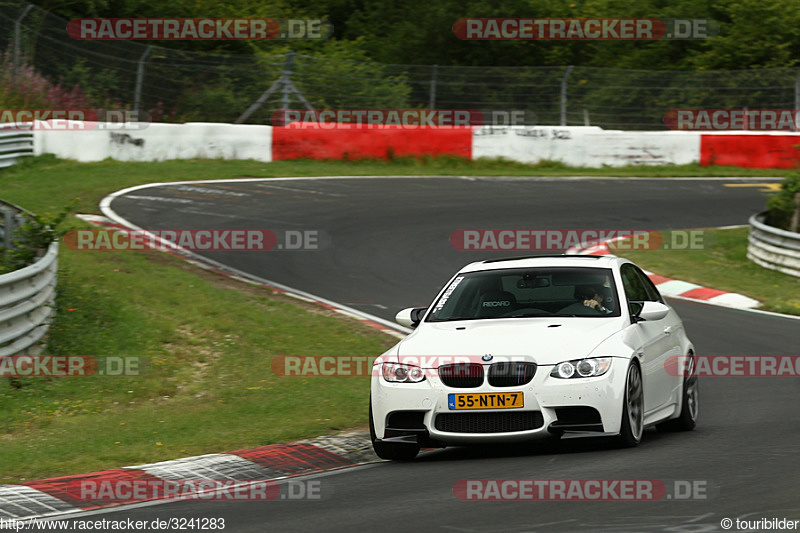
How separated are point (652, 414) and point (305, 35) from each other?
111ft

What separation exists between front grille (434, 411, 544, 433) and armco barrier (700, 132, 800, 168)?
72.1 ft

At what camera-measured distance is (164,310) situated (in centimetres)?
1356

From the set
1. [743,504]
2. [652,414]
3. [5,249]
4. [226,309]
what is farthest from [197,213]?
[743,504]

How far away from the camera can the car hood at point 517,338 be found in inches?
309

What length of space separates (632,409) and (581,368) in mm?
545

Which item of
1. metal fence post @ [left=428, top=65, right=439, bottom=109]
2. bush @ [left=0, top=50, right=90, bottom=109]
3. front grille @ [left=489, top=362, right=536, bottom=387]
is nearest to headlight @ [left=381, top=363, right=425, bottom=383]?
front grille @ [left=489, top=362, right=536, bottom=387]

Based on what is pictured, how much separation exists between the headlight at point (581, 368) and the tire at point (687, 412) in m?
1.54

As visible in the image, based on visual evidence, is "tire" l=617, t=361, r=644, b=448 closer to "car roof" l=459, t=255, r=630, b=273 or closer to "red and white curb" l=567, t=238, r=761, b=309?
"car roof" l=459, t=255, r=630, b=273

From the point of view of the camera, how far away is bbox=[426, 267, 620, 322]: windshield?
8.77 m

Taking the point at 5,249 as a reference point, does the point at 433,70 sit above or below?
above

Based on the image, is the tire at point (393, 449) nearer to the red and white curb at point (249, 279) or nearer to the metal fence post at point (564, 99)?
the red and white curb at point (249, 279)

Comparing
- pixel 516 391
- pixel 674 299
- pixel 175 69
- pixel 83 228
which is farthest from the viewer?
pixel 175 69

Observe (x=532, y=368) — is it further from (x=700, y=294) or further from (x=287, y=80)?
(x=287, y=80)

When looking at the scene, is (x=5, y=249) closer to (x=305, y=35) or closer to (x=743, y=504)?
(x=743, y=504)
